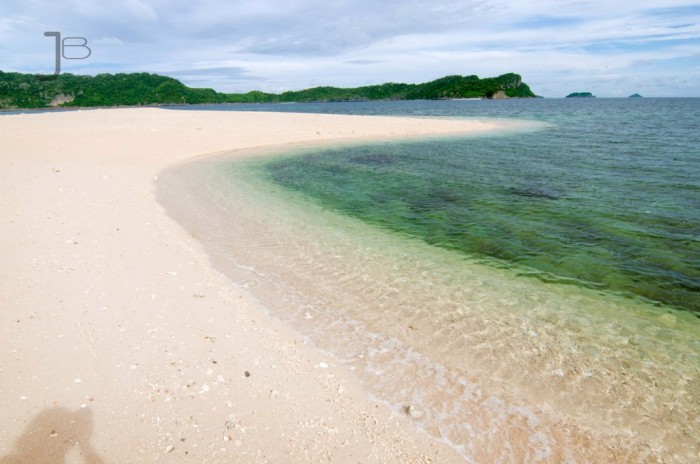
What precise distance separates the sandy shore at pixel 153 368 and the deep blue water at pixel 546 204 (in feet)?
17.8

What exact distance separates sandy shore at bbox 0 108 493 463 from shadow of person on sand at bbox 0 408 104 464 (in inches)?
0.5

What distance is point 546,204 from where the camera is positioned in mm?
13227

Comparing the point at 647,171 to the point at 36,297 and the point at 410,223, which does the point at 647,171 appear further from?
the point at 36,297

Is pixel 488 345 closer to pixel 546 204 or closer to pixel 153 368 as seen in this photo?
pixel 153 368

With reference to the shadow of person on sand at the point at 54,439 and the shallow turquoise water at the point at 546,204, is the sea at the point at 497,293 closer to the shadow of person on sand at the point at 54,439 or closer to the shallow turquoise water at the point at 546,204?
the shallow turquoise water at the point at 546,204

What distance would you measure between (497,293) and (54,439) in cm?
679

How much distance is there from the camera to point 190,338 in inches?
218

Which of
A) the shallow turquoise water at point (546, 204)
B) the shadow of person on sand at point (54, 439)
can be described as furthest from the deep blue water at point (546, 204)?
the shadow of person on sand at point (54, 439)

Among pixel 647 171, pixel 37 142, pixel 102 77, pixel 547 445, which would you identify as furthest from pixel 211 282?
pixel 102 77

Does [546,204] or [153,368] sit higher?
[546,204]

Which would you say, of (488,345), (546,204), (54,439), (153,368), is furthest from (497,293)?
(546,204)

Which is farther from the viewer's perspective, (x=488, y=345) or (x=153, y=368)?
(x=488, y=345)

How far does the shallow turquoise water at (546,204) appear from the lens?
8.45m

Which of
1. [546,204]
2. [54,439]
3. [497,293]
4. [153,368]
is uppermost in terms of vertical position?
[546,204]
